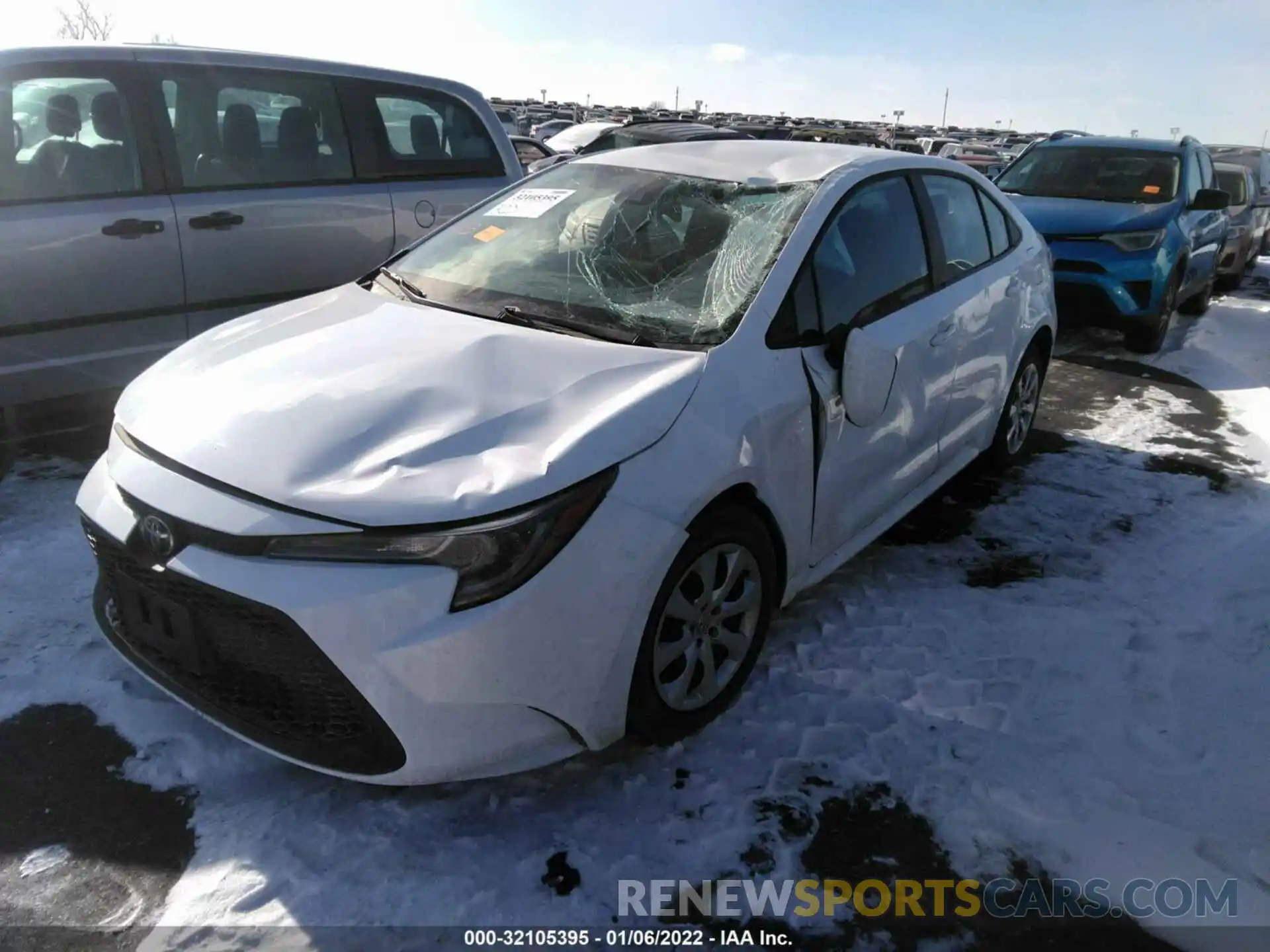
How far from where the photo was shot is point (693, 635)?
261cm

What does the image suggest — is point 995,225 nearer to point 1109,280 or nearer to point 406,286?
point 406,286

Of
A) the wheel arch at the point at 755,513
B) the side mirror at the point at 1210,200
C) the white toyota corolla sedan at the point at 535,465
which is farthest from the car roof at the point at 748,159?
the side mirror at the point at 1210,200

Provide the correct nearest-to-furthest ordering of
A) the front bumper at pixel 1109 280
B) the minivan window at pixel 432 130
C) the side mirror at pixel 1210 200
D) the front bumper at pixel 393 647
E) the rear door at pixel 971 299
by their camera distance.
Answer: the front bumper at pixel 393 647 → the rear door at pixel 971 299 → the minivan window at pixel 432 130 → the front bumper at pixel 1109 280 → the side mirror at pixel 1210 200

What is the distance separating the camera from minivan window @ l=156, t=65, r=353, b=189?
454 cm

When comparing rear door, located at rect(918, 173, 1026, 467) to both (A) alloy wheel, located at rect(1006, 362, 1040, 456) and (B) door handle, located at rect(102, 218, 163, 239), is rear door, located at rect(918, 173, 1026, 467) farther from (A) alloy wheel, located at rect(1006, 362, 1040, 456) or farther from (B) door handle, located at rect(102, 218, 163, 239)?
(B) door handle, located at rect(102, 218, 163, 239)

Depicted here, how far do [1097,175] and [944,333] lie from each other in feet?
19.1

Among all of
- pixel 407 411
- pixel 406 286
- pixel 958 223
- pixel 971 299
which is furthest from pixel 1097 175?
pixel 407 411

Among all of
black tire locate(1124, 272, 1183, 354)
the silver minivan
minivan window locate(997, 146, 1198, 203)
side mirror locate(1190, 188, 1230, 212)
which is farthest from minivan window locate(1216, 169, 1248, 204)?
the silver minivan

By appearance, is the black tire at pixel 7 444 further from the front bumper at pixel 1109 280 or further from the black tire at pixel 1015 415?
the front bumper at pixel 1109 280

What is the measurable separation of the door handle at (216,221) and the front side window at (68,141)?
11.0 inches

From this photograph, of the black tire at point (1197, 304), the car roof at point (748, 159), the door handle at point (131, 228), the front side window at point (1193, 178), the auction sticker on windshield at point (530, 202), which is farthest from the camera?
the black tire at point (1197, 304)

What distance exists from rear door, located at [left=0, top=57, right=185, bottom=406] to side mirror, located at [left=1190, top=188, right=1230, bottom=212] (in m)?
7.68

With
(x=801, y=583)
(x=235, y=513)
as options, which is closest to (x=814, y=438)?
(x=801, y=583)

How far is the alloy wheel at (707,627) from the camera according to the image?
8.30ft
